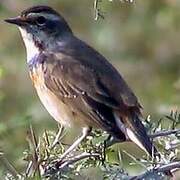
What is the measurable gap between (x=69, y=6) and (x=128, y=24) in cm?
76

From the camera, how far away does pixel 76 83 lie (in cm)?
785

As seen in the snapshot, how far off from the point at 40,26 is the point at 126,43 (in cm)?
531

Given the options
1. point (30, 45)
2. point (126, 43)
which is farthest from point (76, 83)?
point (126, 43)

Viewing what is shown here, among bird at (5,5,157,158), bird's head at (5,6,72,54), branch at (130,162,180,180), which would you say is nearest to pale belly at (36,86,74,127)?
bird at (5,5,157,158)

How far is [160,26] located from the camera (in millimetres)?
13211

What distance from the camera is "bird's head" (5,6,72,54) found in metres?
8.03

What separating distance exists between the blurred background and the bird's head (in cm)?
371

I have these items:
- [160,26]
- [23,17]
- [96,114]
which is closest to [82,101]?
[96,114]

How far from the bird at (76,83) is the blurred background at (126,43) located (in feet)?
12.9

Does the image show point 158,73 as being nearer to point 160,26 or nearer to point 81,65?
point 160,26

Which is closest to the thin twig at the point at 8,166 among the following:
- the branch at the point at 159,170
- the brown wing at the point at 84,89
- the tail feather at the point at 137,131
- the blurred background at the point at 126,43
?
the branch at the point at 159,170

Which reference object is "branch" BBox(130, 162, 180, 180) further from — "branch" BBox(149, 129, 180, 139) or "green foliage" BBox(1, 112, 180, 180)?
"branch" BBox(149, 129, 180, 139)

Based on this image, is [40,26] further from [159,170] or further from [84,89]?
[159,170]

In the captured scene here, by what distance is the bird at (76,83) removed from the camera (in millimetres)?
7605
